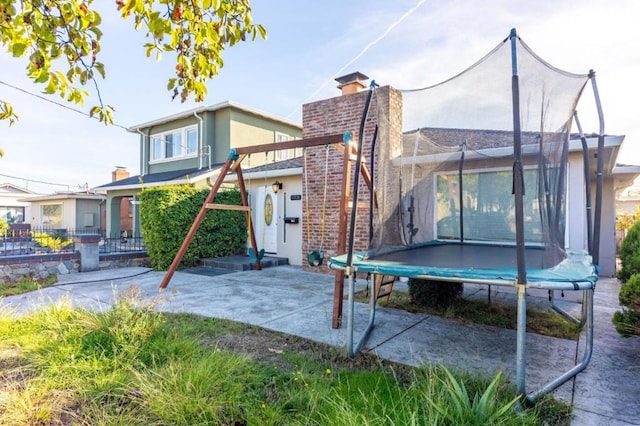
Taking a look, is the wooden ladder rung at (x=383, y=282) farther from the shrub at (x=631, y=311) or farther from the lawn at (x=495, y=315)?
the shrub at (x=631, y=311)

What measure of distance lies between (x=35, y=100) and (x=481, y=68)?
822 centimetres

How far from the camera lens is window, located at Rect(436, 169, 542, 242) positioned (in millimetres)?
5637

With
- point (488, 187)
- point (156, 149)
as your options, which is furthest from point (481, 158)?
point (156, 149)

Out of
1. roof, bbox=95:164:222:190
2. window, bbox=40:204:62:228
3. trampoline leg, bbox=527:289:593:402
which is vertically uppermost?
roof, bbox=95:164:222:190

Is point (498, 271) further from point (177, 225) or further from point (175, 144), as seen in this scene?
point (175, 144)

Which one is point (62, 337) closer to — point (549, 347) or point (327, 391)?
point (327, 391)

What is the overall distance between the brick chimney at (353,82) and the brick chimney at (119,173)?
15591 millimetres

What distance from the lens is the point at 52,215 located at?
21.2 metres

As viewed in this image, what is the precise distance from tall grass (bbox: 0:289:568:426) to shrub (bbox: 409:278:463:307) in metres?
2.25

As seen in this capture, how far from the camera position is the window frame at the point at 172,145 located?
14.1 meters

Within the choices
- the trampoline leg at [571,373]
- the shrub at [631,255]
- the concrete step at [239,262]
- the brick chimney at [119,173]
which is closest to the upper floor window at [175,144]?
the brick chimney at [119,173]

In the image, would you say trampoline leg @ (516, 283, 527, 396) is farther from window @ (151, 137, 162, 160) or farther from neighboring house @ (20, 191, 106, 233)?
neighboring house @ (20, 191, 106, 233)

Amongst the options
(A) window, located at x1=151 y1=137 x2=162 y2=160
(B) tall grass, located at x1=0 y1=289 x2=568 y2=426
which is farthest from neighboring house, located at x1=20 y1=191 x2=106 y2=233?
(B) tall grass, located at x1=0 y1=289 x2=568 y2=426

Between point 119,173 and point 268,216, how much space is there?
13065 millimetres
